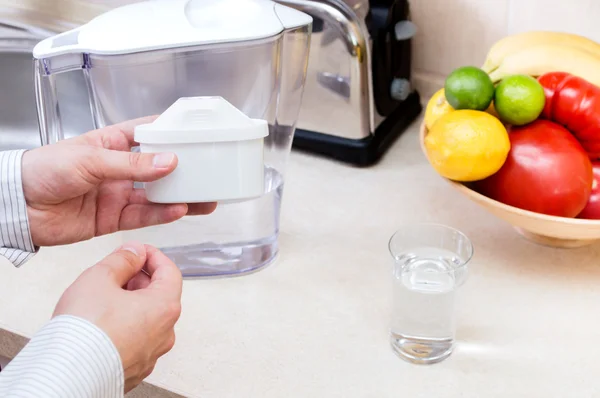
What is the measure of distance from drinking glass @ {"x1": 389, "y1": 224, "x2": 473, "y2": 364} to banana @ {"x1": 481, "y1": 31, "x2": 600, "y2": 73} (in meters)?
0.27

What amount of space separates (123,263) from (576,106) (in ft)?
1.64

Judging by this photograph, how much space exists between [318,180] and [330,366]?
36 centimetres

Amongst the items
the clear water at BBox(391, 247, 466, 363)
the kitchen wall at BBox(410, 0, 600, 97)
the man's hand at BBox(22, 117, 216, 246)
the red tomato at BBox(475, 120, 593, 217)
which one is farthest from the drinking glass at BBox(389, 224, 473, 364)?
the kitchen wall at BBox(410, 0, 600, 97)

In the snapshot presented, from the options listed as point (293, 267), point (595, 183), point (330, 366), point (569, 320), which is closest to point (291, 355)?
point (330, 366)

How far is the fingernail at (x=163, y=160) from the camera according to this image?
577 mm

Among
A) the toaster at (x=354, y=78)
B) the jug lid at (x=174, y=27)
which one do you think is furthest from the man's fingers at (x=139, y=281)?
the toaster at (x=354, y=78)

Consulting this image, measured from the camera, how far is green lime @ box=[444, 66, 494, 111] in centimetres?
74

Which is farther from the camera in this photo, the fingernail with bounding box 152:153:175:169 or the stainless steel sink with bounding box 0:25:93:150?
the stainless steel sink with bounding box 0:25:93:150

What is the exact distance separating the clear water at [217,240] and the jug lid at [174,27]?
0.19m

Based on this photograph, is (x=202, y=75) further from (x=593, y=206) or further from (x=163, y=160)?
(x=593, y=206)

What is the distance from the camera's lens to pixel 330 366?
64cm

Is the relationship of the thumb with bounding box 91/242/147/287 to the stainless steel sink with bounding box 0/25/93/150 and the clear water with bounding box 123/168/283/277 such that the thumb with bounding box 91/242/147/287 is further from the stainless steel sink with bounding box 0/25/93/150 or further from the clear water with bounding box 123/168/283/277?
the stainless steel sink with bounding box 0/25/93/150

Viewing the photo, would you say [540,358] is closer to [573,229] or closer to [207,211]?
[573,229]

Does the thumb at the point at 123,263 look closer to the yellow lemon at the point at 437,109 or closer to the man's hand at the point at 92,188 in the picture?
the man's hand at the point at 92,188
